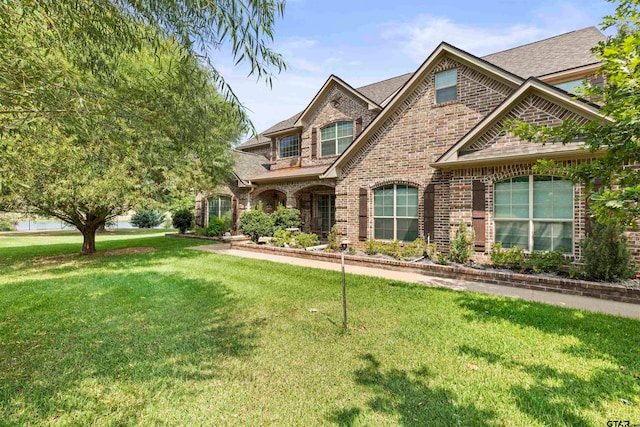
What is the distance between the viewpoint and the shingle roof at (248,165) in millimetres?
17312

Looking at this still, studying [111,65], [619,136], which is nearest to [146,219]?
[111,65]

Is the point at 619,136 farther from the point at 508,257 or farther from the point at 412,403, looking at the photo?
the point at 508,257

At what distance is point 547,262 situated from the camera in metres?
7.31

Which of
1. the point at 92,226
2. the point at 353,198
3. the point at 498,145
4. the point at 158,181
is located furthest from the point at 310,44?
the point at 92,226

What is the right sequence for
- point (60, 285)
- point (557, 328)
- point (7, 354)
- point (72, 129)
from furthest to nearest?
point (60, 285) < point (557, 328) < point (7, 354) < point (72, 129)

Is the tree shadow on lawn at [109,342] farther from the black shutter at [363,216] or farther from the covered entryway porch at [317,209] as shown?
the covered entryway porch at [317,209]

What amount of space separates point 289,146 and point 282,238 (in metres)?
7.20

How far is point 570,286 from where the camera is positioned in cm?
638

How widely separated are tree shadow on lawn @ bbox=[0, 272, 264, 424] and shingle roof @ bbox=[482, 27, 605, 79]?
526 inches

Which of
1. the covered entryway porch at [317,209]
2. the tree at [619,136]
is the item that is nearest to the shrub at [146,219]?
the covered entryway porch at [317,209]

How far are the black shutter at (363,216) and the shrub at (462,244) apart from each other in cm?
346

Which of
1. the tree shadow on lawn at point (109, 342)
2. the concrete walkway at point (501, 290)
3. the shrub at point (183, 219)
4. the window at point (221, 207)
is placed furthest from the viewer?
the shrub at point (183, 219)

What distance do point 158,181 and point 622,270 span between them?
15097 millimetres

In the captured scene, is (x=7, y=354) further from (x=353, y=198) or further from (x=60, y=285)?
(x=353, y=198)
